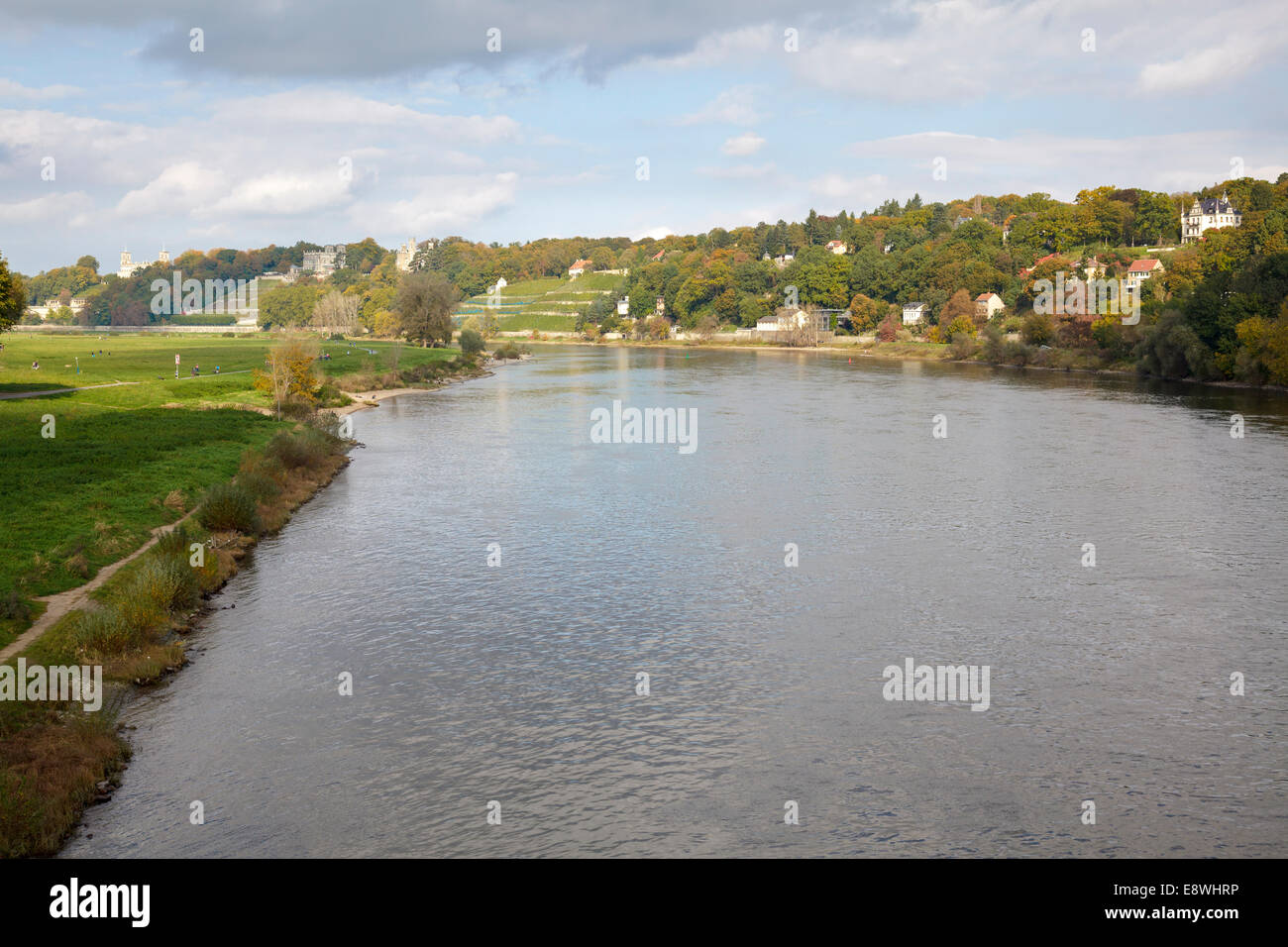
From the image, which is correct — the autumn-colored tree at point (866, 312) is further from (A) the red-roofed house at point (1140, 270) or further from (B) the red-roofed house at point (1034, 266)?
(A) the red-roofed house at point (1140, 270)

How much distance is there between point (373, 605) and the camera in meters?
27.0

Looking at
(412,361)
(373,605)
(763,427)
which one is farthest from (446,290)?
(373,605)

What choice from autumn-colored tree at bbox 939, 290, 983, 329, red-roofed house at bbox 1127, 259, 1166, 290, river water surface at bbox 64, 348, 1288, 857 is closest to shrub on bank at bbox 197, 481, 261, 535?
river water surface at bbox 64, 348, 1288, 857

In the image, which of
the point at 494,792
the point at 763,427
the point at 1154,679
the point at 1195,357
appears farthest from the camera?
the point at 1195,357

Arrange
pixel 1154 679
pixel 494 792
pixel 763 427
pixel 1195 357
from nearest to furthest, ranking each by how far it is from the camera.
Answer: pixel 494 792, pixel 1154 679, pixel 763 427, pixel 1195 357

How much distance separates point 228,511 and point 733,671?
19.3 m

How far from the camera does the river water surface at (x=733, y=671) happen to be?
15867 millimetres

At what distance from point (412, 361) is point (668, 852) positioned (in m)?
103

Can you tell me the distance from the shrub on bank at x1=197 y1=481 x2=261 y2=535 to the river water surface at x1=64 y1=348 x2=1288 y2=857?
1.26 m

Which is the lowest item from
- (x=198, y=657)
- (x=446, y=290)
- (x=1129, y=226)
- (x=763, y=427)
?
(x=198, y=657)

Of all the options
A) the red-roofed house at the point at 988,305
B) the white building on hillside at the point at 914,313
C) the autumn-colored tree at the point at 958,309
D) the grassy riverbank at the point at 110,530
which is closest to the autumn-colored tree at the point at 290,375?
the grassy riverbank at the point at 110,530

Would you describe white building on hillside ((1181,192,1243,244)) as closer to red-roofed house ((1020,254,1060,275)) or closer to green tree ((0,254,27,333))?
red-roofed house ((1020,254,1060,275))

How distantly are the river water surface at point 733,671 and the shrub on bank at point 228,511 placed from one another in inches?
49.5
